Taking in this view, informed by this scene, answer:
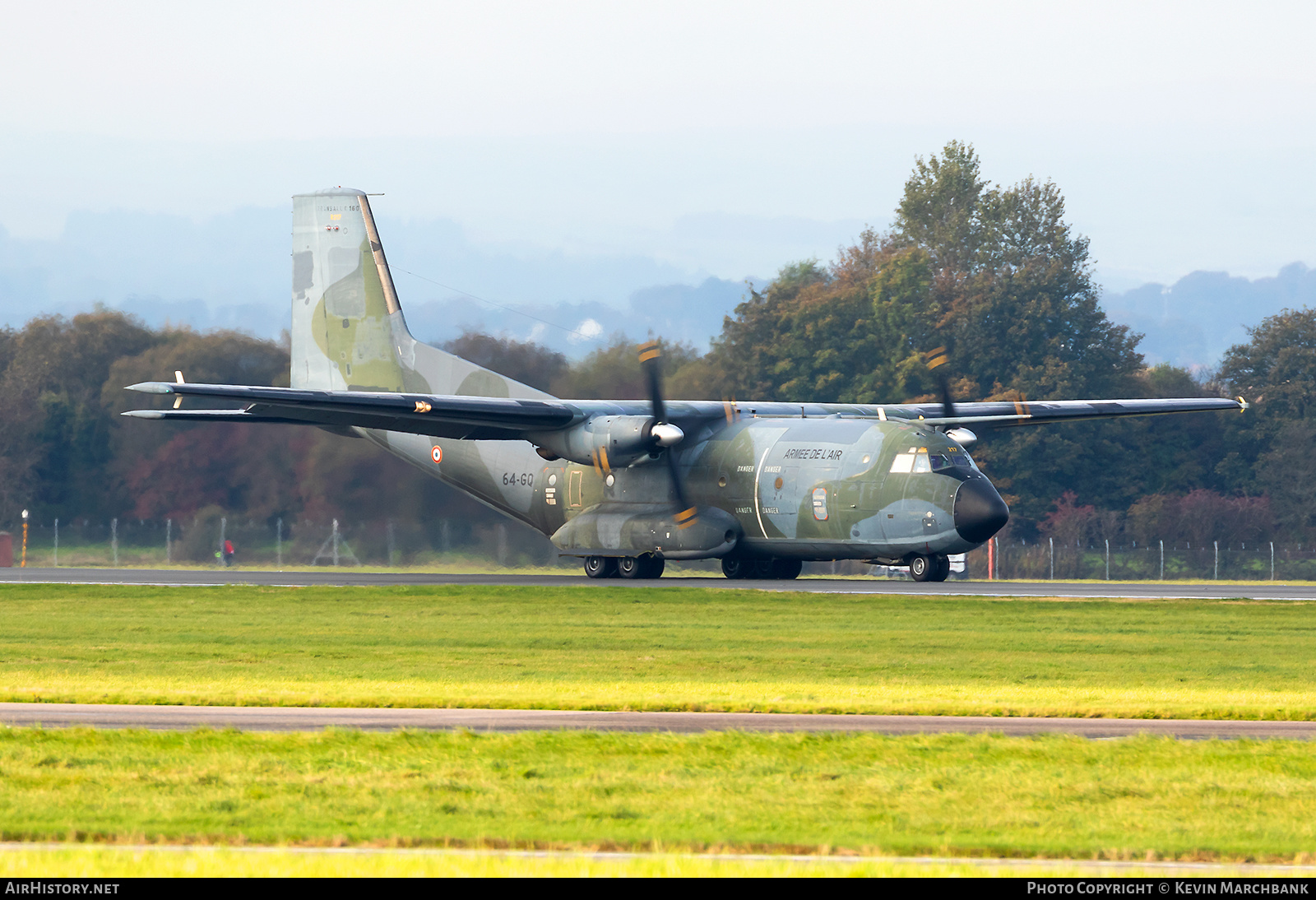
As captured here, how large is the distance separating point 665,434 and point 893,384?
3265 centimetres

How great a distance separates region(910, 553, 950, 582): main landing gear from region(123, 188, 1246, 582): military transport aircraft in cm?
5

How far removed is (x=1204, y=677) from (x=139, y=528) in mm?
38829

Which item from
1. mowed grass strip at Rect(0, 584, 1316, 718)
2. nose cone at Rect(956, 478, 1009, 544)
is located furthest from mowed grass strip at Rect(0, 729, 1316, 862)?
nose cone at Rect(956, 478, 1009, 544)

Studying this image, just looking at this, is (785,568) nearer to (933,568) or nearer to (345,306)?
(933,568)

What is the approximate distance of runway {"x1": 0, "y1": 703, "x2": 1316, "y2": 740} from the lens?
13.8m

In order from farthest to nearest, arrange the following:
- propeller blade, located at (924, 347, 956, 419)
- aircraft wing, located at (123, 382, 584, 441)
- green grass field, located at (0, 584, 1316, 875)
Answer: propeller blade, located at (924, 347, 956, 419)
aircraft wing, located at (123, 382, 584, 441)
green grass field, located at (0, 584, 1316, 875)

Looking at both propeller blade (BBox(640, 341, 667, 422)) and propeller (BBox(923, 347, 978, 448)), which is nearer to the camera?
propeller blade (BBox(640, 341, 667, 422))

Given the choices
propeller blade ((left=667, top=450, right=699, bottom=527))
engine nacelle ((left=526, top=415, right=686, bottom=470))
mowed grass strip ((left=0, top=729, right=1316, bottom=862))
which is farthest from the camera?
propeller blade ((left=667, top=450, right=699, bottom=527))

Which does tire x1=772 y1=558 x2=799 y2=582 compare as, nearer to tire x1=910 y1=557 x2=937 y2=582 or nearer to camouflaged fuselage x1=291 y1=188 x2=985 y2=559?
camouflaged fuselage x1=291 y1=188 x2=985 y2=559

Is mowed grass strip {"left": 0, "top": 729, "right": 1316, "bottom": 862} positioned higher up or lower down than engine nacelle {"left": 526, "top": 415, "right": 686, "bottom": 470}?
lower down

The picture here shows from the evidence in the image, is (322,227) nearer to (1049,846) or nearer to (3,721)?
(3,721)

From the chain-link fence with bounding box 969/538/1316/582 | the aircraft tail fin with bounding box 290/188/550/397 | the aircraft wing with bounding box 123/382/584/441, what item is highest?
the aircraft tail fin with bounding box 290/188/550/397

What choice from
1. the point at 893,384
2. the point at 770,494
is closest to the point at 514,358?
the point at 770,494
